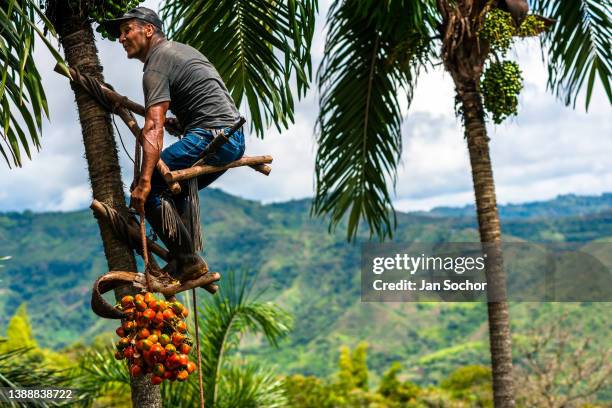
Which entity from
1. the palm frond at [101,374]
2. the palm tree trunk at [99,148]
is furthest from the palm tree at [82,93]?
the palm frond at [101,374]

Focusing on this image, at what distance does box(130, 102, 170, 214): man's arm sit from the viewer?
4656 millimetres

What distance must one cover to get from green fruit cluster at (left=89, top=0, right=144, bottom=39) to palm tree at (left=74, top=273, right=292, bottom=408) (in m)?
4.59

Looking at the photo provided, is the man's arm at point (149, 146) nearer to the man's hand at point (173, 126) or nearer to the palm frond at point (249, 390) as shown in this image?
the man's hand at point (173, 126)

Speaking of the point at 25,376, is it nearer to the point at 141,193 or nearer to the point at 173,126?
the point at 173,126

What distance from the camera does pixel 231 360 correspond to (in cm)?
1030

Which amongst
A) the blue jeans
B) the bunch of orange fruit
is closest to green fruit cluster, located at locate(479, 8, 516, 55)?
the blue jeans

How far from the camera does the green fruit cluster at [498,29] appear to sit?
8.95 meters

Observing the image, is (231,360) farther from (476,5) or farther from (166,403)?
(476,5)

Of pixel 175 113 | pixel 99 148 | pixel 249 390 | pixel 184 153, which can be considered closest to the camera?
pixel 184 153

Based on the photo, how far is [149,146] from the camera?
465cm

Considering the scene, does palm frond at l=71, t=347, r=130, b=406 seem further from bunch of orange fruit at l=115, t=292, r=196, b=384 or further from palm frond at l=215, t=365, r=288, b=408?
bunch of orange fruit at l=115, t=292, r=196, b=384

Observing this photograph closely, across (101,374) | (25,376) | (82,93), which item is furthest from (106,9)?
(101,374)

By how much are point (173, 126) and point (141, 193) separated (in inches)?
32.0

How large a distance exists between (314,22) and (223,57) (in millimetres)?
838
